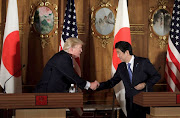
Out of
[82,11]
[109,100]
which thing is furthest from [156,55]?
[82,11]

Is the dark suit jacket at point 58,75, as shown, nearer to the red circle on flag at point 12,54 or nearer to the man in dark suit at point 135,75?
the man in dark suit at point 135,75

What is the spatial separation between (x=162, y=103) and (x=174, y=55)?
2.97 m

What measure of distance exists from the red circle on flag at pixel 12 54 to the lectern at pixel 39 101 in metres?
2.50

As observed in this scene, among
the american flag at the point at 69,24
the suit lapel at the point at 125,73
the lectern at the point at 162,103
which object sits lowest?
the lectern at the point at 162,103

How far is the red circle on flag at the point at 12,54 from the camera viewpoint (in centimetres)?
595

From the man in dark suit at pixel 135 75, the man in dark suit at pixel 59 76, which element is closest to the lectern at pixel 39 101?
the man in dark suit at pixel 59 76

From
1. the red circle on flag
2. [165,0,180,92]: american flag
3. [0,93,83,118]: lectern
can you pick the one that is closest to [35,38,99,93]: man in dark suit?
[0,93,83,118]: lectern

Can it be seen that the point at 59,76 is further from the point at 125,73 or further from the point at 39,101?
the point at 125,73

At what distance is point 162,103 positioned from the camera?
365cm

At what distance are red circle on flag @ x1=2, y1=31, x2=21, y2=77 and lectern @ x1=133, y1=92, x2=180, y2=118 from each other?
3031 mm

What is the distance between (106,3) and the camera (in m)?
6.82

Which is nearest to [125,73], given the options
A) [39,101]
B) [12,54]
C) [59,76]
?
[59,76]

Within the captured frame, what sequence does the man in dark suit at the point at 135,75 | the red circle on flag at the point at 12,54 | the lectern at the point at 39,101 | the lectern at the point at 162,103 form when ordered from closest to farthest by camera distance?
the lectern at the point at 39,101
the lectern at the point at 162,103
the man in dark suit at the point at 135,75
the red circle on flag at the point at 12,54

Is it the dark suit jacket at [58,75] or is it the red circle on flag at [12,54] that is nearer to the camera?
the dark suit jacket at [58,75]
